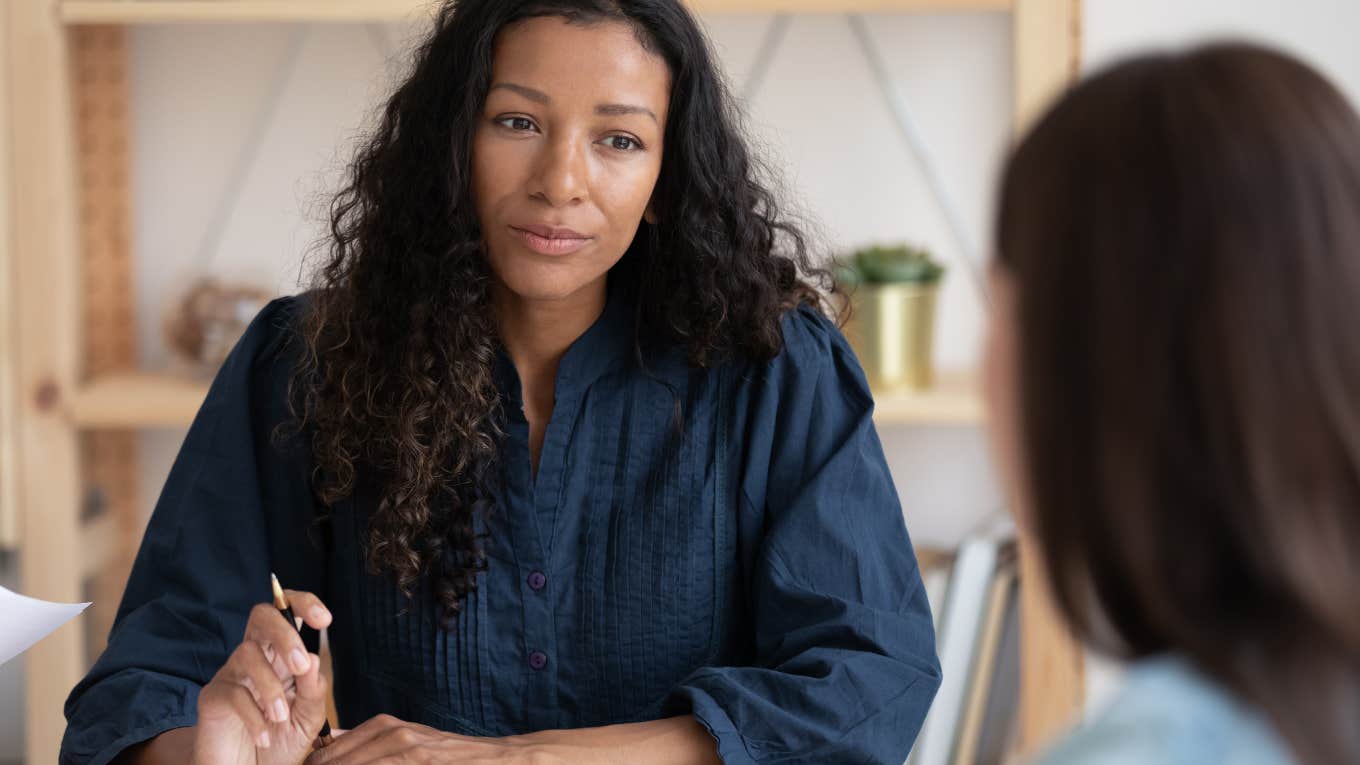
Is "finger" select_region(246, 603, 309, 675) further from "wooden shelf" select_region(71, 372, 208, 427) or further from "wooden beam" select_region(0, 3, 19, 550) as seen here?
"wooden beam" select_region(0, 3, 19, 550)

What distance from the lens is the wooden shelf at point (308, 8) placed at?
1982mm

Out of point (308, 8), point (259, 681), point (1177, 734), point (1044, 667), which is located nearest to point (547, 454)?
point (259, 681)

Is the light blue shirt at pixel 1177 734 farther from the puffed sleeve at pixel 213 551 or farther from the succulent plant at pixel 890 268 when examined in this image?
the succulent plant at pixel 890 268

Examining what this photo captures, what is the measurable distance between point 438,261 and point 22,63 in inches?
39.0

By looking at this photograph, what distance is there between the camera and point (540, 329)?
1.43 meters

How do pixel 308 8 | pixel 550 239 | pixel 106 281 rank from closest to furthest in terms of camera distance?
pixel 550 239, pixel 308 8, pixel 106 281

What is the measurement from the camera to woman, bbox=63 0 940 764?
51.6 inches

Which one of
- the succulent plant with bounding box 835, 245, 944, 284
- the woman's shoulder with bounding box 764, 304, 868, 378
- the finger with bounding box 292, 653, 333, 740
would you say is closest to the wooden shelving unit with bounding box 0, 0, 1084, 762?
the succulent plant with bounding box 835, 245, 944, 284

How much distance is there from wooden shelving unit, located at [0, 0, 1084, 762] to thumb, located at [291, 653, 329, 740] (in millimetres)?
941

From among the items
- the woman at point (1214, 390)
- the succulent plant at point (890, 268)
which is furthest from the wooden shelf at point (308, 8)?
the woman at point (1214, 390)

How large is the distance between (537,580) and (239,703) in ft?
1.01

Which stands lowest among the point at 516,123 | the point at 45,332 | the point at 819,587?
the point at 819,587

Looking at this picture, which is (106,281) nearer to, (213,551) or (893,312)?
(213,551)

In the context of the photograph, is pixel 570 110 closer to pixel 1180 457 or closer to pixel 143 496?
pixel 1180 457
